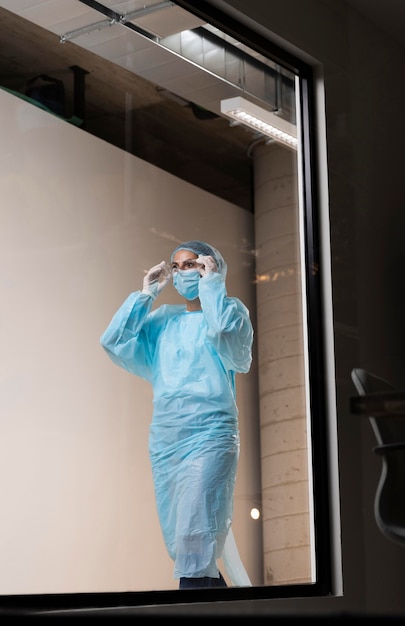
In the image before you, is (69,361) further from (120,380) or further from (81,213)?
(81,213)

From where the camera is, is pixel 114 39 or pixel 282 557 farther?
pixel 282 557

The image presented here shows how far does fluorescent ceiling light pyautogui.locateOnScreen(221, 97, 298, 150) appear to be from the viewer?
2.50 metres

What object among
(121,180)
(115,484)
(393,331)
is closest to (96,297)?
(121,180)

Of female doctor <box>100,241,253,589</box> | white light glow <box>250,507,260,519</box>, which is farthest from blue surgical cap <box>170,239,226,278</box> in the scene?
white light glow <box>250,507,260,519</box>

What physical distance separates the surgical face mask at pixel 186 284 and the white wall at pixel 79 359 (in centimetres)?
3

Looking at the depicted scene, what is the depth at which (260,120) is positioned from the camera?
258 centimetres

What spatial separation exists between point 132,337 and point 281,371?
0.57 m

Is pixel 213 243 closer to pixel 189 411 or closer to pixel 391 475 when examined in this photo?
pixel 189 411

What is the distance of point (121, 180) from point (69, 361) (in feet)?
1.74

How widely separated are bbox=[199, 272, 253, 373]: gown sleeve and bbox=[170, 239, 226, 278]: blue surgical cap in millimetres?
43

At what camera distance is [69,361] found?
2271 millimetres

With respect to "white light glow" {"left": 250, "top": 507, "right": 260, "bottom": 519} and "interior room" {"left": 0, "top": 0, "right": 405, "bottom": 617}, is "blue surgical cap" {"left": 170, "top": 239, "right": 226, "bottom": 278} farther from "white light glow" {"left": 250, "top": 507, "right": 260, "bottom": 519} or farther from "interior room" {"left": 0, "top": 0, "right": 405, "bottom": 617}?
"white light glow" {"left": 250, "top": 507, "right": 260, "bottom": 519}

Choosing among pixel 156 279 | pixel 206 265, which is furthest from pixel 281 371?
pixel 156 279

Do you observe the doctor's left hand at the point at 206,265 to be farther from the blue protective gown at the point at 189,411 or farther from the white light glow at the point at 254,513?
the white light glow at the point at 254,513
